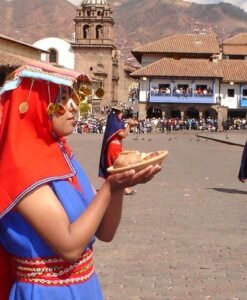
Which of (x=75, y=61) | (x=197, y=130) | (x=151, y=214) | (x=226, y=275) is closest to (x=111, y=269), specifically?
(x=226, y=275)

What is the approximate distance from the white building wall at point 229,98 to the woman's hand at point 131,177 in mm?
64022

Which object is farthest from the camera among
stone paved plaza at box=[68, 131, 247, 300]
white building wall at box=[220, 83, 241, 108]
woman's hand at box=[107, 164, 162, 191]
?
white building wall at box=[220, 83, 241, 108]

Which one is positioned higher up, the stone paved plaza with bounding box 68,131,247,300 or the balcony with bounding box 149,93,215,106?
the stone paved plaza with bounding box 68,131,247,300

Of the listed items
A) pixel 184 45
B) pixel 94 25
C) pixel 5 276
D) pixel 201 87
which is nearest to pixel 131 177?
pixel 5 276

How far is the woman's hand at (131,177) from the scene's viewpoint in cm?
265

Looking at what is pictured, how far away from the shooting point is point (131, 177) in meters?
2.66

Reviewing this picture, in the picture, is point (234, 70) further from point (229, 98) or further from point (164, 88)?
point (164, 88)

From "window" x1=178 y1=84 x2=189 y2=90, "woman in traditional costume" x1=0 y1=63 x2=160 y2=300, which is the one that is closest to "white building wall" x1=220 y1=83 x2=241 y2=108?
"window" x1=178 y1=84 x2=189 y2=90

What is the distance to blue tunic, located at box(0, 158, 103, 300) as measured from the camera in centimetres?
279

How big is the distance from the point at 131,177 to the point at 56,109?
45cm

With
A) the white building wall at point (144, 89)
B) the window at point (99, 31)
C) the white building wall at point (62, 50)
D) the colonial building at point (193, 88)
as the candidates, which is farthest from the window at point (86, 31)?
the white building wall at point (144, 89)

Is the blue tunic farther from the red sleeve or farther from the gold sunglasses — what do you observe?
the gold sunglasses

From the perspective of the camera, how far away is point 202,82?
2576 inches

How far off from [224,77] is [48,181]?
63460 millimetres
